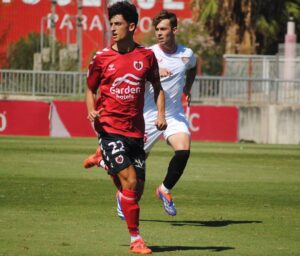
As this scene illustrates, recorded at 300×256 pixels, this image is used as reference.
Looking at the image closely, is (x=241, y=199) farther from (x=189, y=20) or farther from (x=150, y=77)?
(x=189, y=20)

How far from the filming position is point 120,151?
10633 millimetres

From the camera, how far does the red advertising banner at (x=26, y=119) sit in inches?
1313

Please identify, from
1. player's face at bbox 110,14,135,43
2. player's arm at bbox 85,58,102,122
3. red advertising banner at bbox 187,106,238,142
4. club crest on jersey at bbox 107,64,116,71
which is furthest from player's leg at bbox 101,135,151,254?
red advertising banner at bbox 187,106,238,142

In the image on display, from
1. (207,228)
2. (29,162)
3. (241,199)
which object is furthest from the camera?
(29,162)

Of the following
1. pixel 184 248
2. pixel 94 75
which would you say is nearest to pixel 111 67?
pixel 94 75

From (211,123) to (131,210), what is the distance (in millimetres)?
22938

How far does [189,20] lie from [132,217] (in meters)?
45.2

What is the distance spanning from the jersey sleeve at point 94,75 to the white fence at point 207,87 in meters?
23.9

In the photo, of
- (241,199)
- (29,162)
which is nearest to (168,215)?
(241,199)

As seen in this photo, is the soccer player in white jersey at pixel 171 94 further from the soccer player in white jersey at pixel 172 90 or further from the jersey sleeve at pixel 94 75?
the jersey sleeve at pixel 94 75

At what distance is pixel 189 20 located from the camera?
182 feet

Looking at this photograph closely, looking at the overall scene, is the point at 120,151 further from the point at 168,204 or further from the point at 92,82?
the point at 168,204

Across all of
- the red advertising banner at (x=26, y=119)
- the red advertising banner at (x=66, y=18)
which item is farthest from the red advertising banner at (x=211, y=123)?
the red advertising banner at (x=66, y=18)

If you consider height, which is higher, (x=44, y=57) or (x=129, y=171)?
(x=129, y=171)
